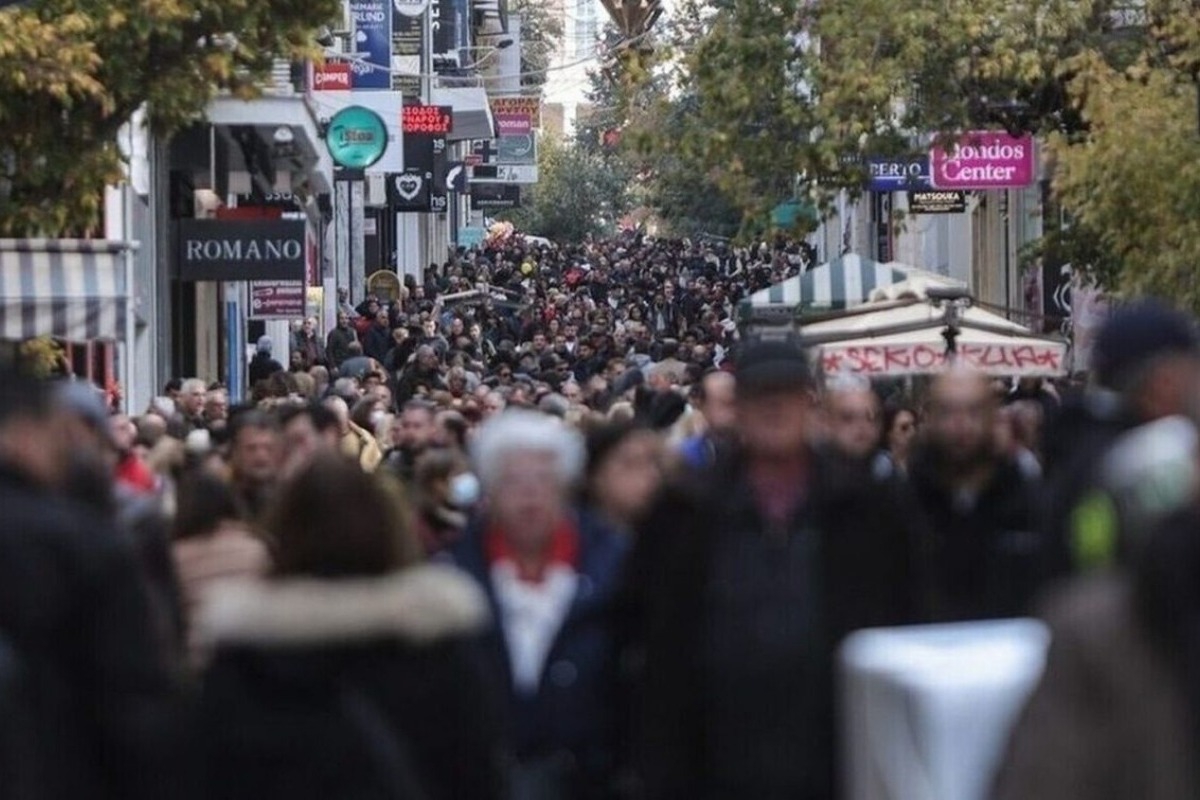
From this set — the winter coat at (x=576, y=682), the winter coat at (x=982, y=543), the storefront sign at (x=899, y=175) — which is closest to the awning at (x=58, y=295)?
the winter coat at (x=982, y=543)

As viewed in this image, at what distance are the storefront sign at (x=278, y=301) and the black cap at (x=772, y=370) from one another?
28.8 m

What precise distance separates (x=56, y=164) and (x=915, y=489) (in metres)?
11.8

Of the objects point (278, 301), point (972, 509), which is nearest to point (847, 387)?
point (972, 509)

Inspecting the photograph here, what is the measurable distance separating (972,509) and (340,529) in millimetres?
3380

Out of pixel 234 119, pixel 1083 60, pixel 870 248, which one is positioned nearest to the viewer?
pixel 1083 60

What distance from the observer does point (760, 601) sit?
694cm

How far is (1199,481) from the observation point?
473cm

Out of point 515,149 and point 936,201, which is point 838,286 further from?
point 515,149

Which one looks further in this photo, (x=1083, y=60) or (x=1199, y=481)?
(x=1083, y=60)

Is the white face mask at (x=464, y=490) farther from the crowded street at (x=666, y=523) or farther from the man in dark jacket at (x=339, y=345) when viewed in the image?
the man in dark jacket at (x=339, y=345)

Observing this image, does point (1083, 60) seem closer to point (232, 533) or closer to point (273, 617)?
point (232, 533)

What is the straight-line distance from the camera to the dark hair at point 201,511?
27.8 ft

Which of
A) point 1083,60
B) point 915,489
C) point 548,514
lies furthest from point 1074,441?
point 1083,60

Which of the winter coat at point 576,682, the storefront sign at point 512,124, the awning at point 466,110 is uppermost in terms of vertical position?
the storefront sign at point 512,124
